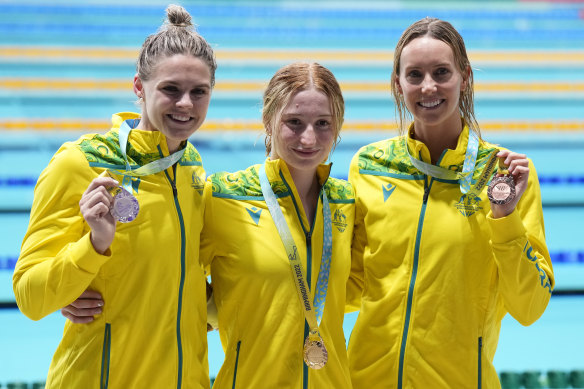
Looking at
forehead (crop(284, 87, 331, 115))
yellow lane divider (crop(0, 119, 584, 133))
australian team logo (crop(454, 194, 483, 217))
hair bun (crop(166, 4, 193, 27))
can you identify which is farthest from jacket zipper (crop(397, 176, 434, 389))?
yellow lane divider (crop(0, 119, 584, 133))

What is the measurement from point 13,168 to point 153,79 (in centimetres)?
487

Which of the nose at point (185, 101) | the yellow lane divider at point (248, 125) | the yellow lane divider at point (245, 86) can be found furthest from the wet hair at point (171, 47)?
the yellow lane divider at point (245, 86)

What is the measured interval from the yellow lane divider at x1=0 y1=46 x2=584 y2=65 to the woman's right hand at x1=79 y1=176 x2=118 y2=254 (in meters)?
7.17

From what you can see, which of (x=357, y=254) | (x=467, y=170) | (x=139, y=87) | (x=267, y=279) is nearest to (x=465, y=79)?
(x=467, y=170)

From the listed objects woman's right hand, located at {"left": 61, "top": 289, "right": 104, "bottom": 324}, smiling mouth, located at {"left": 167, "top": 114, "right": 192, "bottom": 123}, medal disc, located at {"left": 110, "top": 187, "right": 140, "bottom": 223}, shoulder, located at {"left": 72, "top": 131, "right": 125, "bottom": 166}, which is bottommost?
woman's right hand, located at {"left": 61, "top": 289, "right": 104, "bottom": 324}

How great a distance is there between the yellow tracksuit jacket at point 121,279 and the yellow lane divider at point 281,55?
6.96 m

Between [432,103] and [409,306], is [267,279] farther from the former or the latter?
[432,103]

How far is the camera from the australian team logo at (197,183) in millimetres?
2078

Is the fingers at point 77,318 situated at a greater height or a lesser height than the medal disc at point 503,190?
lesser

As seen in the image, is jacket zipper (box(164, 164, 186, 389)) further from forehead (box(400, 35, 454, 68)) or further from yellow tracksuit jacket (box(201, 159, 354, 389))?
forehead (box(400, 35, 454, 68))

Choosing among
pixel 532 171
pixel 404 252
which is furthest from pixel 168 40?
pixel 532 171

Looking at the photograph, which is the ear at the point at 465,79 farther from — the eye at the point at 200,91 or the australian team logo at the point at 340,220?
the eye at the point at 200,91

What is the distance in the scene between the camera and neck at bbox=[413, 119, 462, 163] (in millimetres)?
2199

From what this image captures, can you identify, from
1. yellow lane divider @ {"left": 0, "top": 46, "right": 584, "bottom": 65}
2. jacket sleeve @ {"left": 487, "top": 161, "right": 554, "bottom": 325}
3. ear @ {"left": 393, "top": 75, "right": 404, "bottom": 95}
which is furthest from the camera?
yellow lane divider @ {"left": 0, "top": 46, "right": 584, "bottom": 65}
